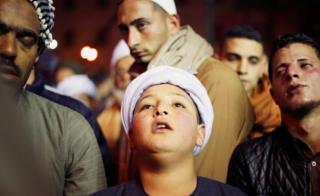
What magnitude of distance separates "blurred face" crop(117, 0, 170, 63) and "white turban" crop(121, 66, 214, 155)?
1.04m

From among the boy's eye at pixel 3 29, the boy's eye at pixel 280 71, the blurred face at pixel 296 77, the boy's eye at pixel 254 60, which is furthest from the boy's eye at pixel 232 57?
the boy's eye at pixel 3 29

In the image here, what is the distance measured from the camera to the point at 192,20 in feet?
119

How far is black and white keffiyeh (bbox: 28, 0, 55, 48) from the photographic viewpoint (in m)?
2.28

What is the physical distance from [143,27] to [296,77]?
50.4 inches

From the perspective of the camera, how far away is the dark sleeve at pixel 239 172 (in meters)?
2.54

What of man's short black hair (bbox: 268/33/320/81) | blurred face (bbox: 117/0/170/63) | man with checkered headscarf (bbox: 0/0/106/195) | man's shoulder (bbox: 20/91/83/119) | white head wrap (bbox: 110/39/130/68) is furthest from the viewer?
white head wrap (bbox: 110/39/130/68)

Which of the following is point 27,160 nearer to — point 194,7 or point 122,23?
point 122,23

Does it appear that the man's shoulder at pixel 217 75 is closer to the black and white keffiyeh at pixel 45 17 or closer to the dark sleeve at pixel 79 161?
the dark sleeve at pixel 79 161

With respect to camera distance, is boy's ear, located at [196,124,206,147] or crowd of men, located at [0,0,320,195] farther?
→ boy's ear, located at [196,124,206,147]

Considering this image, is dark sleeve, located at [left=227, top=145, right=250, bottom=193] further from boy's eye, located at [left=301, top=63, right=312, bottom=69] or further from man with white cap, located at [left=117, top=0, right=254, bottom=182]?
boy's eye, located at [left=301, top=63, right=312, bottom=69]

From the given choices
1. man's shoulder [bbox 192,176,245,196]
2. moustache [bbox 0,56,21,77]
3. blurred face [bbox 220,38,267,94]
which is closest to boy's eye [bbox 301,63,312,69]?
man's shoulder [bbox 192,176,245,196]

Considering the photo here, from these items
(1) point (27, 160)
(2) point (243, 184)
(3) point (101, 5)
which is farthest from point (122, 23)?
(3) point (101, 5)

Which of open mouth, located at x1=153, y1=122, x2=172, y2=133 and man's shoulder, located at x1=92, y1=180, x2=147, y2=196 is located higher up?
open mouth, located at x1=153, y1=122, x2=172, y2=133

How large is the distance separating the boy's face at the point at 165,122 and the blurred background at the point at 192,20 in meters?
19.7
